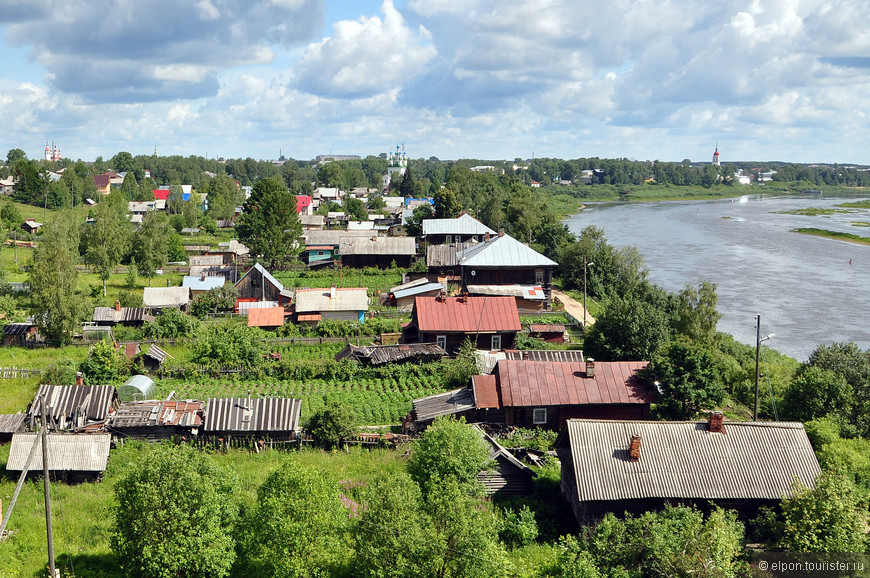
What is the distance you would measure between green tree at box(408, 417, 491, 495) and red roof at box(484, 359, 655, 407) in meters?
6.53

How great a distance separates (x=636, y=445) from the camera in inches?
726

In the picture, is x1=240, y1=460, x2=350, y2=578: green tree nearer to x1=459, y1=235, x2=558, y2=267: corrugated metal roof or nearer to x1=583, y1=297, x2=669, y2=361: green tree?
x1=583, y1=297, x2=669, y2=361: green tree

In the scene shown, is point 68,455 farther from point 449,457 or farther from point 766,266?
point 766,266

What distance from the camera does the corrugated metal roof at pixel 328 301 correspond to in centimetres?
4131

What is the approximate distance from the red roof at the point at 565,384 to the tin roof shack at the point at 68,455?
11.8 m

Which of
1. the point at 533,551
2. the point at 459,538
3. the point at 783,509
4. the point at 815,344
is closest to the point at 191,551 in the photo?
the point at 459,538

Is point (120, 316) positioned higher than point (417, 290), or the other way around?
point (417, 290)

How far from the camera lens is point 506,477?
2062 cm

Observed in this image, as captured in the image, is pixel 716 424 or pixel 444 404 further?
pixel 444 404

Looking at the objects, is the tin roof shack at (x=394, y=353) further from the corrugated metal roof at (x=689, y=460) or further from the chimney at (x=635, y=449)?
the chimney at (x=635, y=449)

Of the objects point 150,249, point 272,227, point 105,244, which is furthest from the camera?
point 272,227

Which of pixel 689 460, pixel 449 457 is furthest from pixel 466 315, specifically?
pixel 689 460

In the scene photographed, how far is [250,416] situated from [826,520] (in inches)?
643

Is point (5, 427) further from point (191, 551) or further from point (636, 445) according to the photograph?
point (636, 445)
